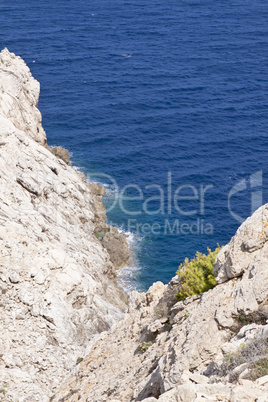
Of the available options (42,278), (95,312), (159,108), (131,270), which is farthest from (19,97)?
(95,312)

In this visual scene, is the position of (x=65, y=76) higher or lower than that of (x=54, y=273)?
higher

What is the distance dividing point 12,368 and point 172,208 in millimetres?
40085

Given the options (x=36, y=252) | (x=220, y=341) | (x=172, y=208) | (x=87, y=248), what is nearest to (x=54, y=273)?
(x=36, y=252)

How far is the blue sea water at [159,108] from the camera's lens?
62.9m

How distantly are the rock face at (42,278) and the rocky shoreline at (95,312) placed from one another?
0.27 feet

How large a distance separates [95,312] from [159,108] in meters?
57.6

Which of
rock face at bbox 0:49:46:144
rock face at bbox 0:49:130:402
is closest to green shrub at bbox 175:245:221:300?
rock face at bbox 0:49:130:402

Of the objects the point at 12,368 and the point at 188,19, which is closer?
the point at 12,368

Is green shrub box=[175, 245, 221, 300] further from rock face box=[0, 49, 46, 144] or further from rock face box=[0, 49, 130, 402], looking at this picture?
rock face box=[0, 49, 46, 144]

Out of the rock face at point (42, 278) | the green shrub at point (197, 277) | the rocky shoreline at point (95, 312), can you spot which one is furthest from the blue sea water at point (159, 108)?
the green shrub at point (197, 277)

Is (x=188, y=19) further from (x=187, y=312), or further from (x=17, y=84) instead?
(x=187, y=312)

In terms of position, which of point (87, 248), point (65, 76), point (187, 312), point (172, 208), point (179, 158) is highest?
point (65, 76)

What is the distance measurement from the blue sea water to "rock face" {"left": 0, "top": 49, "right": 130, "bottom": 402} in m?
11.7

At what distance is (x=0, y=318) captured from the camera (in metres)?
29.0
